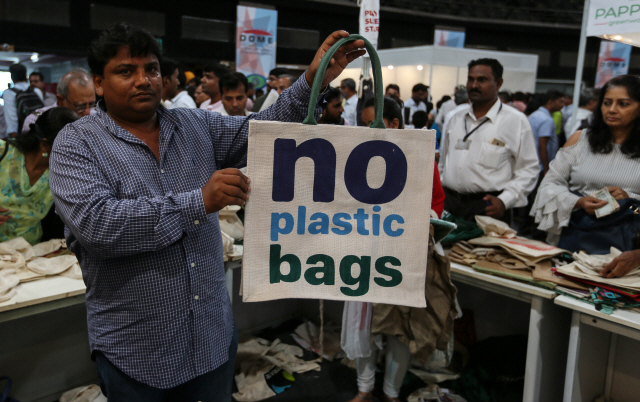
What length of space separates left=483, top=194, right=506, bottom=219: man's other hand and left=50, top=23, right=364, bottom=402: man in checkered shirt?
77.9 inches

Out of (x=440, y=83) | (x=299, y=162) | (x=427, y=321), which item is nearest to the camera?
(x=299, y=162)

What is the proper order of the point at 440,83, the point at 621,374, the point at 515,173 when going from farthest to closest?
the point at 440,83 → the point at 515,173 → the point at 621,374

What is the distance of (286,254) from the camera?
107cm

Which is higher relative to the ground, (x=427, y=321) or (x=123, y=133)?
(x=123, y=133)

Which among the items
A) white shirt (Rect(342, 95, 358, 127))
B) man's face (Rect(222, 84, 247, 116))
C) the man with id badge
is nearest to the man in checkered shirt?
the man with id badge

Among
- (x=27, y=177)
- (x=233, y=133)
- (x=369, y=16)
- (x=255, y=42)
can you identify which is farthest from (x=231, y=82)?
(x=255, y=42)

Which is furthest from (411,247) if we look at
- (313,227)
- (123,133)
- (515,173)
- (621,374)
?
(515,173)

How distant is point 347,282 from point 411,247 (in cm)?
17

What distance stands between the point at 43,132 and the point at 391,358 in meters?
2.11

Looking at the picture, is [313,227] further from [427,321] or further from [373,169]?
[427,321]

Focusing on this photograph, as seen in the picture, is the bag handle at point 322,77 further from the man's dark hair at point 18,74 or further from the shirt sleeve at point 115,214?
the man's dark hair at point 18,74

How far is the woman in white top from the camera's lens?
2373 mm

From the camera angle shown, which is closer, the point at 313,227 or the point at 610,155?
the point at 313,227

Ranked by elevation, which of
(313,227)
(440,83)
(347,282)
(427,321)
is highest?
(440,83)
